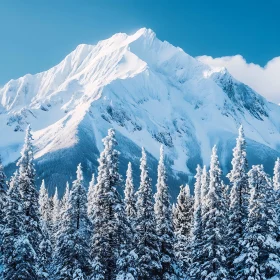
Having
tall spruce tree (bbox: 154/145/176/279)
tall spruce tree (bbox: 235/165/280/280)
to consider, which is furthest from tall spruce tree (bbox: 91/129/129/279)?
tall spruce tree (bbox: 235/165/280/280)

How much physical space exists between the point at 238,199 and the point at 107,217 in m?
12.9

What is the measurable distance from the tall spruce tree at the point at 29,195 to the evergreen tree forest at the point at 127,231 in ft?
0.30

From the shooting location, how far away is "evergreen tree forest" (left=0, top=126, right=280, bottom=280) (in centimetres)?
4391

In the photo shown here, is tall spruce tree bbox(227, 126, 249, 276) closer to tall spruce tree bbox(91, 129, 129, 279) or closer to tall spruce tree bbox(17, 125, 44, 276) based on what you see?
tall spruce tree bbox(91, 129, 129, 279)

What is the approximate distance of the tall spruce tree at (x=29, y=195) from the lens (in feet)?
147

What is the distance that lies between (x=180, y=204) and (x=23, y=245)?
109ft

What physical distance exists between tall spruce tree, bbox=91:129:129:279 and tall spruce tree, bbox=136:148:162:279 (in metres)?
3.45

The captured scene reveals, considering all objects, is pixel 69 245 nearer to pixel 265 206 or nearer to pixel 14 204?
pixel 14 204

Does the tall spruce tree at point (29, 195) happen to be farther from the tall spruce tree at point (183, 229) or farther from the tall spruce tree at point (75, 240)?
the tall spruce tree at point (183, 229)

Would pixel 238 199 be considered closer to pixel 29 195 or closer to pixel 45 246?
pixel 29 195

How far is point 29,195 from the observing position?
4494 centimetres

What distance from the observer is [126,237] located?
46344mm

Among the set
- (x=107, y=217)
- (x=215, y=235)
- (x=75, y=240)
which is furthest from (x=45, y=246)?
(x=215, y=235)

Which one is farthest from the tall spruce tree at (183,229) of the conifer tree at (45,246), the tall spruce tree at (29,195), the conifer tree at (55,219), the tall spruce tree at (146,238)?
the tall spruce tree at (29,195)
